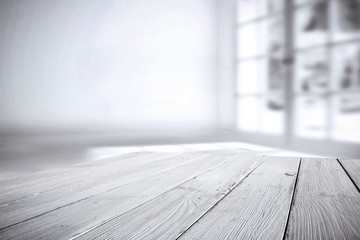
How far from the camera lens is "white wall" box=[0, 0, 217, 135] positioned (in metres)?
3.88

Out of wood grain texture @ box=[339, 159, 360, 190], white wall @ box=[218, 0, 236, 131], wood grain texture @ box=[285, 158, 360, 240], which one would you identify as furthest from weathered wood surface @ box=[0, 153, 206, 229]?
white wall @ box=[218, 0, 236, 131]

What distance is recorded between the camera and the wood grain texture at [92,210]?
0.45 meters

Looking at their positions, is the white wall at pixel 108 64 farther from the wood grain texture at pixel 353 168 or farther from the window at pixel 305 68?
the wood grain texture at pixel 353 168

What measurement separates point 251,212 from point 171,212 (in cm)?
17

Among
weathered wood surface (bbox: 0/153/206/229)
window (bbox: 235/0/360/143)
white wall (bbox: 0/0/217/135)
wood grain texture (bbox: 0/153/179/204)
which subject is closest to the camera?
weathered wood surface (bbox: 0/153/206/229)

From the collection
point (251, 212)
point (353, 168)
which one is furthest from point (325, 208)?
point (353, 168)

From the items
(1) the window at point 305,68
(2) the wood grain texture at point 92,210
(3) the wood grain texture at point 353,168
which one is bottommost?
(2) the wood grain texture at point 92,210

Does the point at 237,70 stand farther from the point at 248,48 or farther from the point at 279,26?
the point at 279,26

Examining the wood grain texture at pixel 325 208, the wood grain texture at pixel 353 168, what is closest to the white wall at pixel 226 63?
the wood grain texture at pixel 353 168

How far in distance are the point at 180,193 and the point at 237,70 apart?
335 cm

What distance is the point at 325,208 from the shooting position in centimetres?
55

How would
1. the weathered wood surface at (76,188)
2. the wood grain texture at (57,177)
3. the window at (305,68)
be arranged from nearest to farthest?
the weathered wood surface at (76,188) < the wood grain texture at (57,177) < the window at (305,68)

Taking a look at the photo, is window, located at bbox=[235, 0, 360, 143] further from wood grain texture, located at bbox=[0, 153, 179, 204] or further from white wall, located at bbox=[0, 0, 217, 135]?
wood grain texture, located at bbox=[0, 153, 179, 204]

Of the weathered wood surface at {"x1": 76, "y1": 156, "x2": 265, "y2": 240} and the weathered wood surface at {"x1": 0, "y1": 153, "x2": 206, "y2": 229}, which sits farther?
the weathered wood surface at {"x1": 0, "y1": 153, "x2": 206, "y2": 229}
